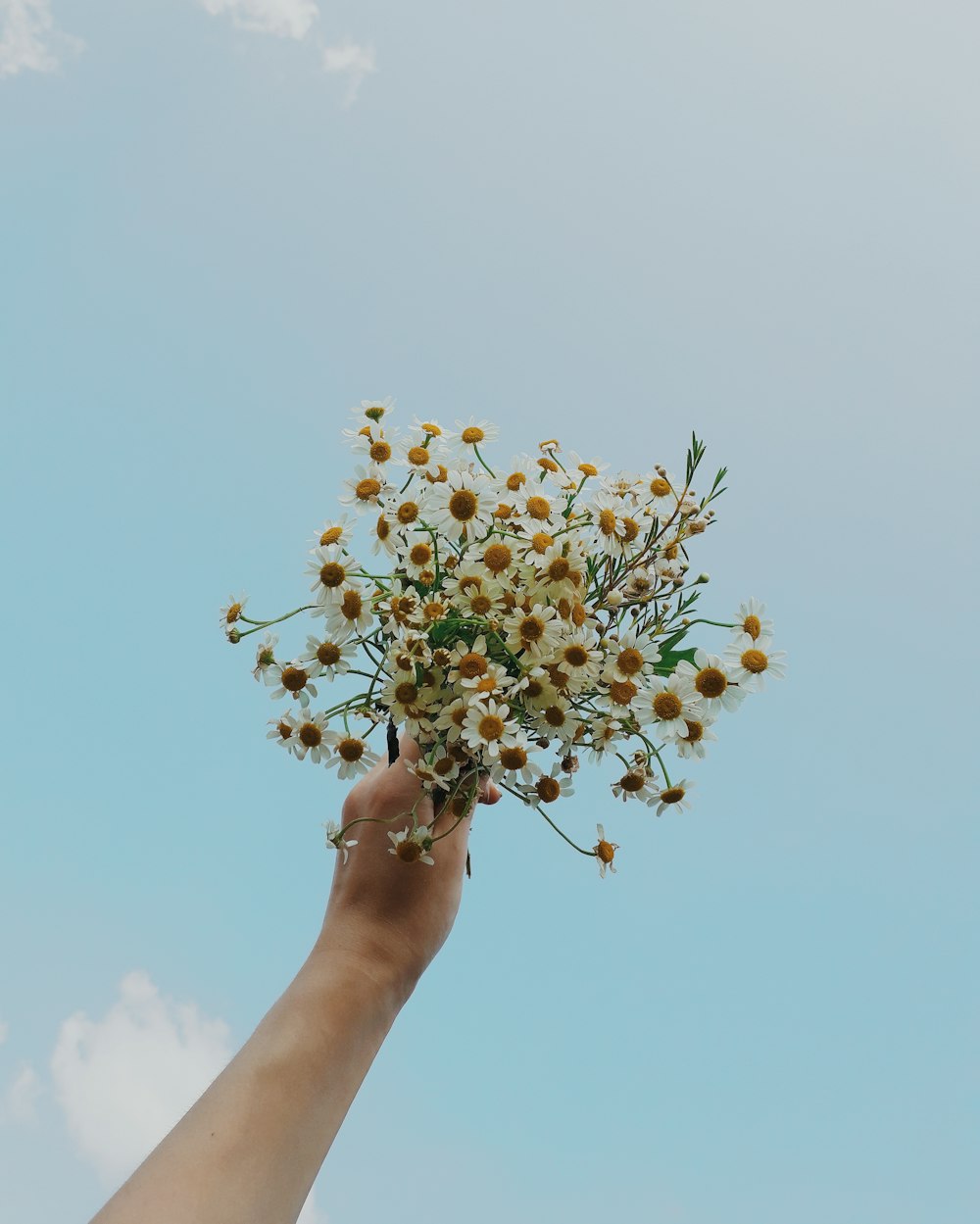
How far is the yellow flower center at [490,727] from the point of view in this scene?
1.42 m

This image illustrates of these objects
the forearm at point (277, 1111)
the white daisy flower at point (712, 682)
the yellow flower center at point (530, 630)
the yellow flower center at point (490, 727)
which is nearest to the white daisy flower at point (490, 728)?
the yellow flower center at point (490, 727)

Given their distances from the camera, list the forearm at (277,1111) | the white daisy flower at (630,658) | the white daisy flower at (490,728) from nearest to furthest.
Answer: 1. the forearm at (277,1111)
2. the white daisy flower at (490,728)
3. the white daisy flower at (630,658)

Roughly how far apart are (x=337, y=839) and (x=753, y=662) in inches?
29.6

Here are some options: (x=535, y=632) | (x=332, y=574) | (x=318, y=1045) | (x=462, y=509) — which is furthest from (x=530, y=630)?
(x=318, y=1045)

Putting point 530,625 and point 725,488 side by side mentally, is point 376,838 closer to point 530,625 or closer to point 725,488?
point 530,625

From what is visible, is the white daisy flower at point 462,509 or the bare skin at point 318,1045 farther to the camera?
the white daisy flower at point 462,509

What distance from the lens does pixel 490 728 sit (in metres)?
1.42

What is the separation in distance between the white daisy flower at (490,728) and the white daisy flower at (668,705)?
0.23 m

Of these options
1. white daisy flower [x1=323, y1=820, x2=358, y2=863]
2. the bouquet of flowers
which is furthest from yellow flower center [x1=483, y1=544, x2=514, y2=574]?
white daisy flower [x1=323, y1=820, x2=358, y2=863]

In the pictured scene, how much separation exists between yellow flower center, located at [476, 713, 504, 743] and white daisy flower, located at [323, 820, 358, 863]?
0.37 metres

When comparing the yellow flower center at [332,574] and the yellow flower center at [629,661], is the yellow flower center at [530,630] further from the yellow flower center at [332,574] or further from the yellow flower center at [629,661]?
the yellow flower center at [332,574]

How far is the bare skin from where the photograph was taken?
3.90ft

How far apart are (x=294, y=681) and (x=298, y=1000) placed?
0.50 meters

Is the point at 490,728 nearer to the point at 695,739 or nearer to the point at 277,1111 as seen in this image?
the point at 695,739
